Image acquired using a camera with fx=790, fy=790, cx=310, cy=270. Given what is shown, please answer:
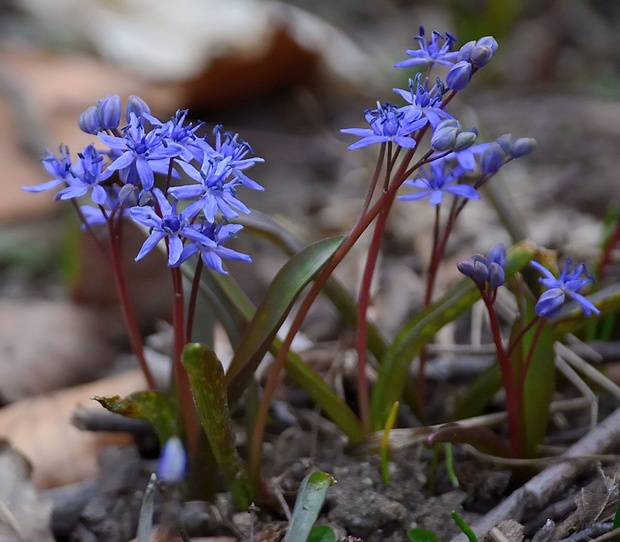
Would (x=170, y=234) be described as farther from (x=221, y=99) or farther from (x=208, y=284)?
(x=221, y=99)

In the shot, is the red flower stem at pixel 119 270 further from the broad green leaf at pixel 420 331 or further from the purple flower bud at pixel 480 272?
the purple flower bud at pixel 480 272

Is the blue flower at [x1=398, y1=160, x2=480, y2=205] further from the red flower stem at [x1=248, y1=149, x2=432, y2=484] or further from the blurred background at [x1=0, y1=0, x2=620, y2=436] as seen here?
the blurred background at [x1=0, y1=0, x2=620, y2=436]

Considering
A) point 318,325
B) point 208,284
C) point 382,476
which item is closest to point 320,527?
point 382,476

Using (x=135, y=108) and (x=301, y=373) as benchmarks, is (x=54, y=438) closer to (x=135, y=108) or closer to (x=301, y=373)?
(x=301, y=373)

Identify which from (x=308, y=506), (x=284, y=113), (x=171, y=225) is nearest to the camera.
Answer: (x=171, y=225)

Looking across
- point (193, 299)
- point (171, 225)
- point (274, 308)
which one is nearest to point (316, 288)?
point (274, 308)
